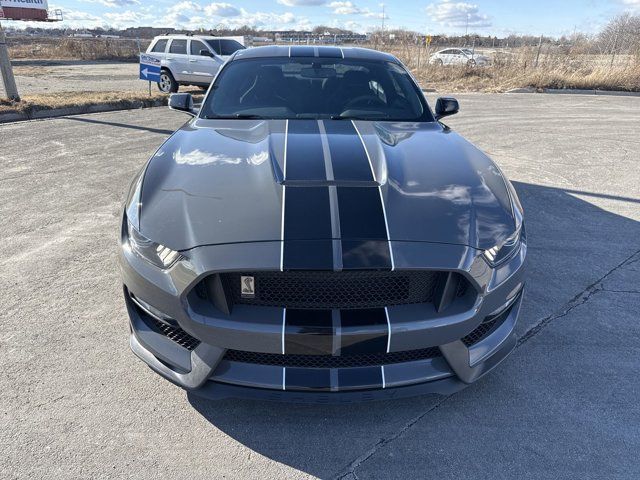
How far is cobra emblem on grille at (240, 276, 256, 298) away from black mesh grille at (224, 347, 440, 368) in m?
0.24

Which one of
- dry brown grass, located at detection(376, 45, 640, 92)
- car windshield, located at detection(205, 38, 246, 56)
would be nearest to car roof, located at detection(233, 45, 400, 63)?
car windshield, located at detection(205, 38, 246, 56)

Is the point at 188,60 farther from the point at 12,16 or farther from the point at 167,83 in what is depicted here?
the point at 12,16

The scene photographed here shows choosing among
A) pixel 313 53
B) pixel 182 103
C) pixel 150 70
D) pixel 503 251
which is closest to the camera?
pixel 503 251

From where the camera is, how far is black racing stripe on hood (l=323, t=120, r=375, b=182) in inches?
92.7

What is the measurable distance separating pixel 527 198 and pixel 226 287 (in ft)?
14.3

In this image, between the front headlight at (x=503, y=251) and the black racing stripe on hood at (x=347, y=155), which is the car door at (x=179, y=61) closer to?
the black racing stripe on hood at (x=347, y=155)

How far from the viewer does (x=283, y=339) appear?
1865 mm

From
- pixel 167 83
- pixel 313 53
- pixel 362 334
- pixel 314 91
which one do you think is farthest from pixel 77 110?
Answer: pixel 362 334

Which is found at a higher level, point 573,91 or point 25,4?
point 25,4

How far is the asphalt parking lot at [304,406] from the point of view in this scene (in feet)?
6.53

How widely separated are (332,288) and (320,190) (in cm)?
51

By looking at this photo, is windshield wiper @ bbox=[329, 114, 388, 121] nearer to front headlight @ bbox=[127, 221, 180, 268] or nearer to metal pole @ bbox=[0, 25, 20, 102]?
front headlight @ bbox=[127, 221, 180, 268]

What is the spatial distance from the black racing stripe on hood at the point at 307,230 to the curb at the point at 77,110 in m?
9.56

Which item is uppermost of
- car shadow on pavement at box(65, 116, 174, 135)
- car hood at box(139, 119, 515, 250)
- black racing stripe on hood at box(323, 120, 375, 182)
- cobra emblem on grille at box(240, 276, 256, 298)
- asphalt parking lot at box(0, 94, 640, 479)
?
black racing stripe on hood at box(323, 120, 375, 182)
